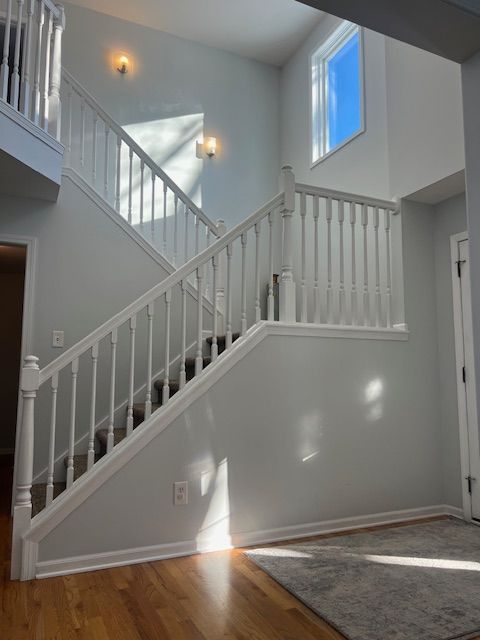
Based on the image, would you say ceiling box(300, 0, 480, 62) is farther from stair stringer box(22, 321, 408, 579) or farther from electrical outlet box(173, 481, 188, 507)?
electrical outlet box(173, 481, 188, 507)

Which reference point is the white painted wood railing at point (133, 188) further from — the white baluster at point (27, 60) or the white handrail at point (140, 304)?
the white handrail at point (140, 304)

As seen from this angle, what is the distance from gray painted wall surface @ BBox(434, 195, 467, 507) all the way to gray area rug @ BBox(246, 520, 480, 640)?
0.43m

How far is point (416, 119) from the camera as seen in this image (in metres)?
3.72

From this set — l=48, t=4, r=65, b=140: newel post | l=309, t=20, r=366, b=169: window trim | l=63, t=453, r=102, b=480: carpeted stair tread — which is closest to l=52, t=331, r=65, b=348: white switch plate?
l=63, t=453, r=102, b=480: carpeted stair tread

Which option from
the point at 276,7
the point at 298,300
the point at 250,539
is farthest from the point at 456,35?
the point at 276,7

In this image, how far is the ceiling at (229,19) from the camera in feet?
15.5

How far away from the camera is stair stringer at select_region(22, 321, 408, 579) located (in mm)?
2387

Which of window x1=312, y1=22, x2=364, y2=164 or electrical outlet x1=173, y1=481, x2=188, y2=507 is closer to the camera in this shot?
electrical outlet x1=173, y1=481, x2=188, y2=507

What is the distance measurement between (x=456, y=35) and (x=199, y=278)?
1.72 metres

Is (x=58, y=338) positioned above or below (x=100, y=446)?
above

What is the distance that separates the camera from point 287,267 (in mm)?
3223

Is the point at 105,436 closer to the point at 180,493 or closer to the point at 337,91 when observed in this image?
the point at 180,493

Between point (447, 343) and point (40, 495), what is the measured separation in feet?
10.1

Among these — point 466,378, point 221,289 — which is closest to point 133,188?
point 221,289
